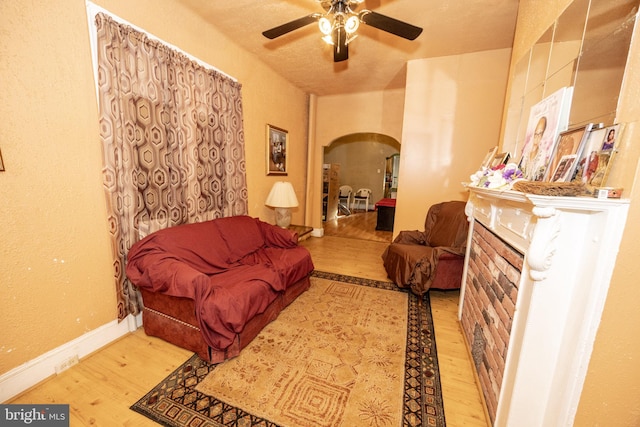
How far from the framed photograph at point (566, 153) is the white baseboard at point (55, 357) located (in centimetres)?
296

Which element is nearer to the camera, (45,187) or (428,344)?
(45,187)

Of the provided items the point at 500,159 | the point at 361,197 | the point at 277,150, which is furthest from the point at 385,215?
the point at 500,159

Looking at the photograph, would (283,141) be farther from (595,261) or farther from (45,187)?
(595,261)

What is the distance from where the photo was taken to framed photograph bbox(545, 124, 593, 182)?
3.27 feet

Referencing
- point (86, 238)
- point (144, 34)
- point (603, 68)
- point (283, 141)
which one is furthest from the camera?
point (283, 141)

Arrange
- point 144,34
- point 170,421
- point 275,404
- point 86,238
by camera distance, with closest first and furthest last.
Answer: point 170,421, point 275,404, point 86,238, point 144,34

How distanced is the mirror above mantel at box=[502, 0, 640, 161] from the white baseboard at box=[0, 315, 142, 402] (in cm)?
312

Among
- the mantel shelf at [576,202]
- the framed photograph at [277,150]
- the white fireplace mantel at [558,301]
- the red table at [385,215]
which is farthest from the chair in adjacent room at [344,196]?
the mantel shelf at [576,202]

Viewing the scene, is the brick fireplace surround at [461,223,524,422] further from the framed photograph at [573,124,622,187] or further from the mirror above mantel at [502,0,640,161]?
the mirror above mantel at [502,0,640,161]

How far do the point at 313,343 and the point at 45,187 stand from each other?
6.82 ft

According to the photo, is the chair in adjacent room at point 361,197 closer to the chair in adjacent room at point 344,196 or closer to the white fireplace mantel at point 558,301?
the chair in adjacent room at point 344,196

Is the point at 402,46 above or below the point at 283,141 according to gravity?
above

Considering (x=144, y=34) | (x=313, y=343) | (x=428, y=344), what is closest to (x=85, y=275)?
(x=313, y=343)

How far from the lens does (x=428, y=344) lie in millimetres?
2014
